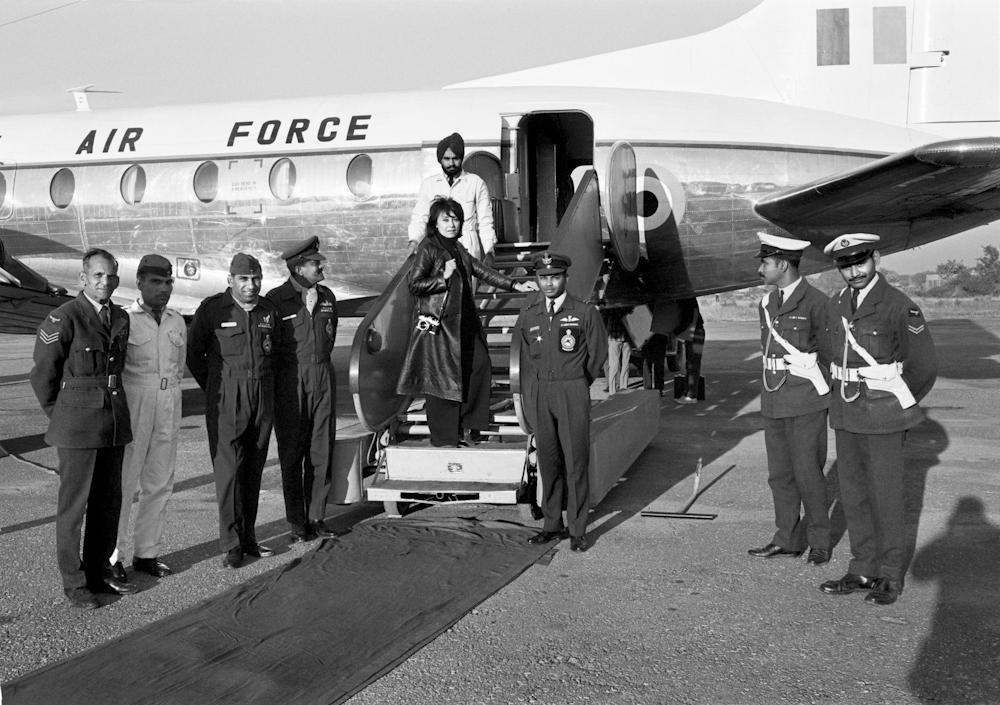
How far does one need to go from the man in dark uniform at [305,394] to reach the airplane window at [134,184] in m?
6.18

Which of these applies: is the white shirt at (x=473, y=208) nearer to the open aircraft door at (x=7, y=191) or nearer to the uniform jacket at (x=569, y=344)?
the uniform jacket at (x=569, y=344)

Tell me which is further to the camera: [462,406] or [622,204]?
[622,204]

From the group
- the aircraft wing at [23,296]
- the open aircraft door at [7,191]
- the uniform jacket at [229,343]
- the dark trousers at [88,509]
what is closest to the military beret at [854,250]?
the uniform jacket at [229,343]

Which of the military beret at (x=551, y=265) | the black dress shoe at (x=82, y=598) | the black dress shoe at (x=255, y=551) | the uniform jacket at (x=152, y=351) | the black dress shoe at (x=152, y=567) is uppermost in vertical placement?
the military beret at (x=551, y=265)

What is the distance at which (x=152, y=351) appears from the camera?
537cm

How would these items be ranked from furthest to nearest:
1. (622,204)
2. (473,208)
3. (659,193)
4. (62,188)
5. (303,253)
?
(62,188) → (659,193) → (622,204) → (473,208) → (303,253)

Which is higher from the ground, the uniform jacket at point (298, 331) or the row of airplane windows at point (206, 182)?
the row of airplane windows at point (206, 182)

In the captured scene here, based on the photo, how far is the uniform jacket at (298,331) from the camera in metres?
6.10

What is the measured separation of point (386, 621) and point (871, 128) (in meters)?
8.77

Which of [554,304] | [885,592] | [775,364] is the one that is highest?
[554,304]

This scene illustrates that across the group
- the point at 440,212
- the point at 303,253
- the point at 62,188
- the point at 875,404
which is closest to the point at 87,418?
the point at 303,253

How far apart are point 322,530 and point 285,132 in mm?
6588

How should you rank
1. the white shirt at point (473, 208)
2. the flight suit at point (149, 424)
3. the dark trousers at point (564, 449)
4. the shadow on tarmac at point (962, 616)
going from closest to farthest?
the shadow on tarmac at point (962, 616)
the flight suit at point (149, 424)
the dark trousers at point (564, 449)
the white shirt at point (473, 208)

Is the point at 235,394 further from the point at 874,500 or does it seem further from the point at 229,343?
the point at 874,500
